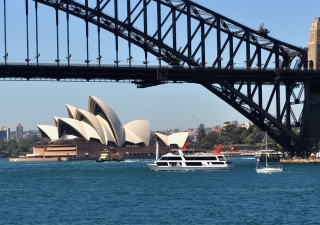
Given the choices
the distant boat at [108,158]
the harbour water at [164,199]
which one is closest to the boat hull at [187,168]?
the harbour water at [164,199]

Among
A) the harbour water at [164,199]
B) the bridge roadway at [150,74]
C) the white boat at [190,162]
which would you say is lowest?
the harbour water at [164,199]

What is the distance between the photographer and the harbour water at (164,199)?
57.5 m

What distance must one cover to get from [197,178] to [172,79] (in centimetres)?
2043

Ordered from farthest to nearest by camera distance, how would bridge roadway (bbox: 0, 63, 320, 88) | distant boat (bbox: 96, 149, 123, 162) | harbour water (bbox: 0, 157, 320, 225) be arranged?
distant boat (bbox: 96, 149, 123, 162) < bridge roadway (bbox: 0, 63, 320, 88) < harbour water (bbox: 0, 157, 320, 225)

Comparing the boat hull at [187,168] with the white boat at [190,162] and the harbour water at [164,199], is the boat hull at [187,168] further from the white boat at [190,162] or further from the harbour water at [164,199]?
the harbour water at [164,199]

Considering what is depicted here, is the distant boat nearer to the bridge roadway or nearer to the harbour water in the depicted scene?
the bridge roadway

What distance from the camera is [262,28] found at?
116 metres

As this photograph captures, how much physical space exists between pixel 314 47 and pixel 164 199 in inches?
2138

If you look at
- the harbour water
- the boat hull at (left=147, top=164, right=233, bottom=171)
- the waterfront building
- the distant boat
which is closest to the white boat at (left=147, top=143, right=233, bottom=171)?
the boat hull at (left=147, top=164, right=233, bottom=171)

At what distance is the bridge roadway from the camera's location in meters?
104

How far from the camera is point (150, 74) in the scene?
109000 mm

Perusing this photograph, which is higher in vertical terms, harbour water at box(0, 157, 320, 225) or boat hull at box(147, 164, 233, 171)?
boat hull at box(147, 164, 233, 171)

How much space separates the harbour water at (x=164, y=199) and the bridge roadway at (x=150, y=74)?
1345cm

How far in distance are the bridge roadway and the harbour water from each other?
44.1 ft
